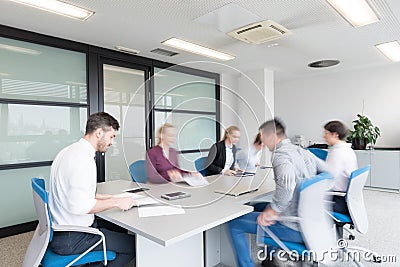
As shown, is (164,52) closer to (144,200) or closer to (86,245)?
(144,200)

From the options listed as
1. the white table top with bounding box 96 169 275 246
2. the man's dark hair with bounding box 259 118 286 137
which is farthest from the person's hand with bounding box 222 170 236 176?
the man's dark hair with bounding box 259 118 286 137

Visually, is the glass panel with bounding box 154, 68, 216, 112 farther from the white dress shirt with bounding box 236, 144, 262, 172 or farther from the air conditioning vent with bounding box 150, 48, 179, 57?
the white dress shirt with bounding box 236, 144, 262, 172

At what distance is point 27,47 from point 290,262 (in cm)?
380

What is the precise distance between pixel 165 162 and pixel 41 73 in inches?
83.2

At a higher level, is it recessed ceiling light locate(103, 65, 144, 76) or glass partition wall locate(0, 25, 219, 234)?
recessed ceiling light locate(103, 65, 144, 76)

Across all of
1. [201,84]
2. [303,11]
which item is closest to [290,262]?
[303,11]

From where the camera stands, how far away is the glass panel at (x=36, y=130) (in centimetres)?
315

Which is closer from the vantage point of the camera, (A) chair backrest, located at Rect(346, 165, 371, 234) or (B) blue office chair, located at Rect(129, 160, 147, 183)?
(A) chair backrest, located at Rect(346, 165, 371, 234)

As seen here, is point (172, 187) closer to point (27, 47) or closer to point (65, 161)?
point (65, 161)

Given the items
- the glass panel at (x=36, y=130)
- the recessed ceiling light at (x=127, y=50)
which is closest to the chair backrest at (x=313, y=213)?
the glass panel at (x=36, y=130)

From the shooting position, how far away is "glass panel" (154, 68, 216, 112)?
13.4 feet

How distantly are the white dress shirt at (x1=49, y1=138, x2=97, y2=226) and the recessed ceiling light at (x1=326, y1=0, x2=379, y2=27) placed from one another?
8.47ft

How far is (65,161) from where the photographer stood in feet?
5.21

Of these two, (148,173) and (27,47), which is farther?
(27,47)
